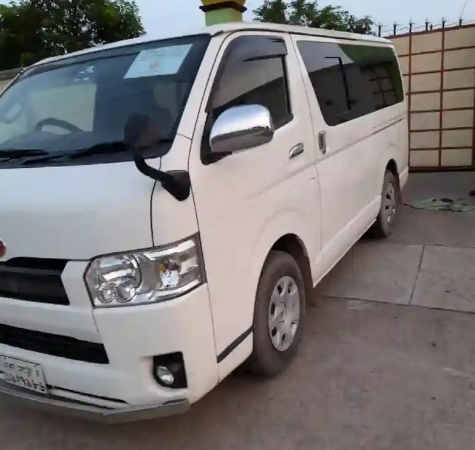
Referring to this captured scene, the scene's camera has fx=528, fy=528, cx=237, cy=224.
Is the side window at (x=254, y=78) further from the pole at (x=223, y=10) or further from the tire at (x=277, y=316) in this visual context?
the pole at (x=223, y=10)

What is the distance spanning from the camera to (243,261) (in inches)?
102

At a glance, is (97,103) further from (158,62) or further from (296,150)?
(296,150)

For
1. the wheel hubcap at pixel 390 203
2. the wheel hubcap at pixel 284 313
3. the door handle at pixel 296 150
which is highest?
the door handle at pixel 296 150

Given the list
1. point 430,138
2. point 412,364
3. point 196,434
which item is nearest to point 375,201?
point 412,364

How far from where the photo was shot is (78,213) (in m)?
2.13

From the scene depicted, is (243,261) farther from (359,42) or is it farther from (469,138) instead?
(469,138)

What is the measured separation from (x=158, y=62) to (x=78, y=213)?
1056 mm

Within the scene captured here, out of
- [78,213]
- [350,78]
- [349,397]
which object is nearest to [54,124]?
[78,213]

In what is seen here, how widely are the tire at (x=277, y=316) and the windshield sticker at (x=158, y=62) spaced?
3.80ft

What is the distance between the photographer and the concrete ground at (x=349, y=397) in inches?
102

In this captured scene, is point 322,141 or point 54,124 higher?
point 54,124

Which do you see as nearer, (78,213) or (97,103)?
(78,213)

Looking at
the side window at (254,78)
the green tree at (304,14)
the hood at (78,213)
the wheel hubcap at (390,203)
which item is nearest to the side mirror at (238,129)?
the side window at (254,78)

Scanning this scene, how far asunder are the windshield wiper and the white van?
0.01 meters
